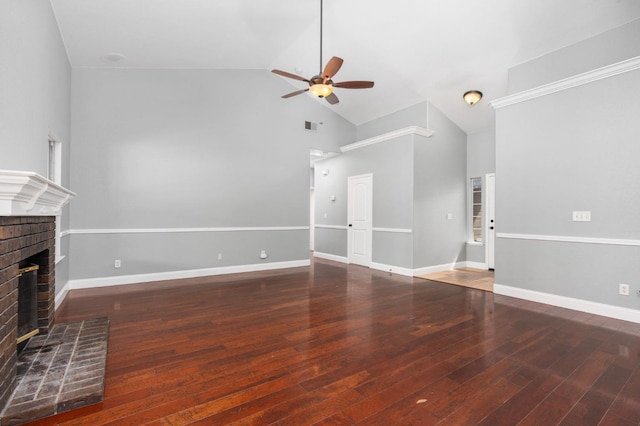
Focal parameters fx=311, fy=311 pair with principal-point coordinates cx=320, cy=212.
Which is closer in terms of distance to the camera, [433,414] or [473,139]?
[433,414]

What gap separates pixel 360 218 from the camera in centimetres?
716

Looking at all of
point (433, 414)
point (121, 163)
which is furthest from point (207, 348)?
point (121, 163)

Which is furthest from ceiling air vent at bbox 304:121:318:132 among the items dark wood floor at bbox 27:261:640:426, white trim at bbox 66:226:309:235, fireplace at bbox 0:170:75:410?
fireplace at bbox 0:170:75:410

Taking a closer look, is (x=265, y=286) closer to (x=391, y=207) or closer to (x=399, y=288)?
(x=399, y=288)

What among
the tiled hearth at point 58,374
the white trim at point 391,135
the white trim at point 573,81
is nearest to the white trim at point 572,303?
the white trim at point 573,81

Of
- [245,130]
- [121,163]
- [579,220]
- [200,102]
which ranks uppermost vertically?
[200,102]

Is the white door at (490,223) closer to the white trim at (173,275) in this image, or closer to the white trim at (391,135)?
the white trim at (391,135)

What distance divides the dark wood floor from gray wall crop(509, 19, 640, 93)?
3097 mm

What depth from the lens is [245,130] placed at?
6.22 meters

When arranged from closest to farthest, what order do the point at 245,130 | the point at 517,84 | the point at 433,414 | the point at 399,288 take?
the point at 433,414 < the point at 517,84 < the point at 399,288 < the point at 245,130

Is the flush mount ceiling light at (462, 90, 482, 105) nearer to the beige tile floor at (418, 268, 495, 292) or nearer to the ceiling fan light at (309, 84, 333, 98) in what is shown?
the ceiling fan light at (309, 84, 333, 98)

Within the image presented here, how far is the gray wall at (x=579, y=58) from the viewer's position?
143 inches

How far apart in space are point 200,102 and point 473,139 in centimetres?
571

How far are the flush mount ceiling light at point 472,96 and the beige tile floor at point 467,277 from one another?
3161 millimetres
